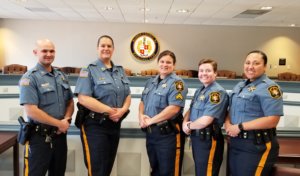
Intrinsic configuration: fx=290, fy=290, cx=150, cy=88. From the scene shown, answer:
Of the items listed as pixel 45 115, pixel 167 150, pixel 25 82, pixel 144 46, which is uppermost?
pixel 144 46

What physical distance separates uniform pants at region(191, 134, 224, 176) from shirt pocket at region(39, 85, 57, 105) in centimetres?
102

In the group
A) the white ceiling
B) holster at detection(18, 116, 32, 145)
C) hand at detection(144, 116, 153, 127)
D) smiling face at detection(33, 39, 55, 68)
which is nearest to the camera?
holster at detection(18, 116, 32, 145)

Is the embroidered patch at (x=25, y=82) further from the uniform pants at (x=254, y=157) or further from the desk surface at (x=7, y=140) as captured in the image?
the uniform pants at (x=254, y=157)

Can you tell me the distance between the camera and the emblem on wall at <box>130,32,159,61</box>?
33.6 ft

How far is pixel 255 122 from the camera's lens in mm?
1740

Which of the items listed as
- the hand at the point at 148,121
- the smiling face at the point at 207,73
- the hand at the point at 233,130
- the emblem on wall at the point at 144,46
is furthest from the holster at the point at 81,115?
the emblem on wall at the point at 144,46

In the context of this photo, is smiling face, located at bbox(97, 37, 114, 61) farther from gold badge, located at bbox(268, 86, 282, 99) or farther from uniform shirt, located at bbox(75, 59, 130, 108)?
gold badge, located at bbox(268, 86, 282, 99)

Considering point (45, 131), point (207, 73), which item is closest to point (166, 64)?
point (207, 73)

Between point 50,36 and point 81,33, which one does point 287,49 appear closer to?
point 81,33

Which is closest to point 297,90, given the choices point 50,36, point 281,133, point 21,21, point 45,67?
point 281,133

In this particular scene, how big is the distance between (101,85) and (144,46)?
8.31 metres

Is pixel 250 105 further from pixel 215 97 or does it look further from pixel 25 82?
pixel 25 82

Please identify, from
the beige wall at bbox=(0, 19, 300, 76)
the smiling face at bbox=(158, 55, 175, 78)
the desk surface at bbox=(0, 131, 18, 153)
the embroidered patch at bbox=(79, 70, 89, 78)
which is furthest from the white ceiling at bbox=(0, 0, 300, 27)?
the desk surface at bbox=(0, 131, 18, 153)

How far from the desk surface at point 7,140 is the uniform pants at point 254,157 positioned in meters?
1.51
